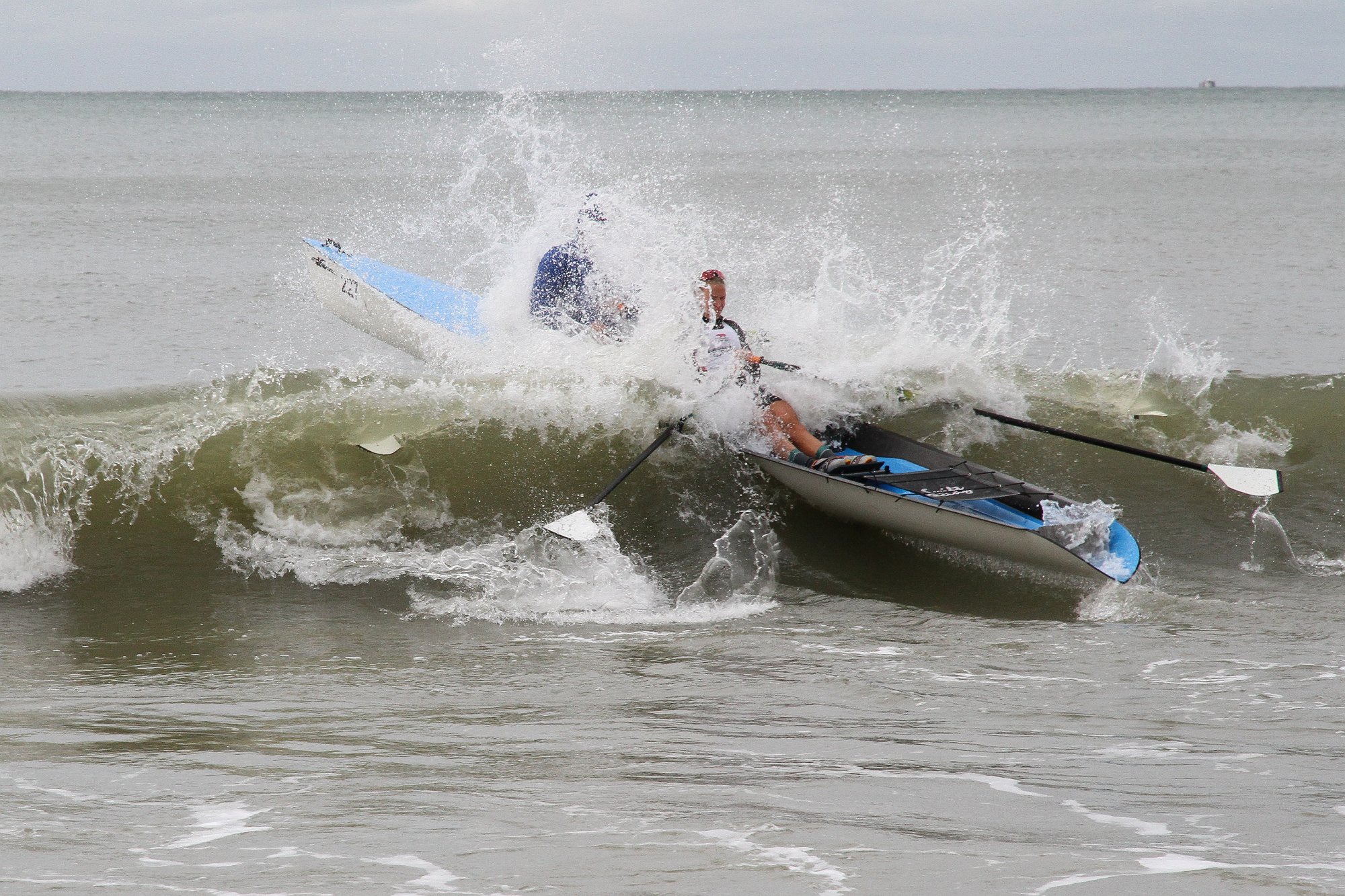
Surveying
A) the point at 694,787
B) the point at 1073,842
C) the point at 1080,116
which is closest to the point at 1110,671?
the point at 1073,842

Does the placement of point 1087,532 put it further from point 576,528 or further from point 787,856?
point 787,856

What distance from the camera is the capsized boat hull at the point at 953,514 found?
20.7 ft

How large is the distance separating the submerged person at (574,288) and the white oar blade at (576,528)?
232 cm

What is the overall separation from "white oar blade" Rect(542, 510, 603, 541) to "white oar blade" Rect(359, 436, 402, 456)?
55.7 inches

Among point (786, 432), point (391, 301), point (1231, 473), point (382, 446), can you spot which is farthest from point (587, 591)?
point (391, 301)

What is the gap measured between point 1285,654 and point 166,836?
4.73 meters

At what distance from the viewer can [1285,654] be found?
17.7 feet

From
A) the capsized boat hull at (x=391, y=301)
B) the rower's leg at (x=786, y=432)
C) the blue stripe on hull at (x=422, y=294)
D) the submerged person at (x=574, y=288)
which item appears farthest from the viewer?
the capsized boat hull at (x=391, y=301)

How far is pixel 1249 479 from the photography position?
6.95 metres

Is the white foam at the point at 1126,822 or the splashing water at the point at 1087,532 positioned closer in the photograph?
the white foam at the point at 1126,822

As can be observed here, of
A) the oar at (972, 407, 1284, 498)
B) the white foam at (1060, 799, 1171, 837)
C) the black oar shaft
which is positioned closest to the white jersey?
the black oar shaft

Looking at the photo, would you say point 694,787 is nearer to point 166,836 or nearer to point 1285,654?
point 166,836

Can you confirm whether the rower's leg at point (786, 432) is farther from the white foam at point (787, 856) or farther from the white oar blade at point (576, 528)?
the white foam at point (787, 856)

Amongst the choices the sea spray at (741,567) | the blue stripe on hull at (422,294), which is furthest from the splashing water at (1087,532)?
the blue stripe on hull at (422,294)
